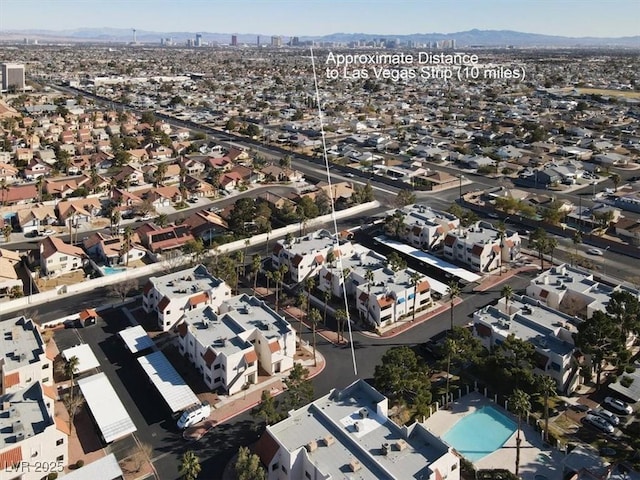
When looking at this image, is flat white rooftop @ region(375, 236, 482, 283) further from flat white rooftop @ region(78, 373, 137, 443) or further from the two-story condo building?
flat white rooftop @ region(78, 373, 137, 443)

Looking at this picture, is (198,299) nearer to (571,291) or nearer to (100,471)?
(100,471)

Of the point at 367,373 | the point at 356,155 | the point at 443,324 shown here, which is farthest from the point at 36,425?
the point at 356,155

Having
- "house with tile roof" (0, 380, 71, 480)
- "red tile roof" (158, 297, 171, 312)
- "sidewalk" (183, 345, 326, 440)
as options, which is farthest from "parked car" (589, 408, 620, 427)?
"house with tile roof" (0, 380, 71, 480)

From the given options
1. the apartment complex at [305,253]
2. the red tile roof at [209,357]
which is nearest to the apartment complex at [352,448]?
the red tile roof at [209,357]

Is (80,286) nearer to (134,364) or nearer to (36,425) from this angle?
(134,364)

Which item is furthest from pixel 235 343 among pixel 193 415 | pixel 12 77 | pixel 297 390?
pixel 12 77
